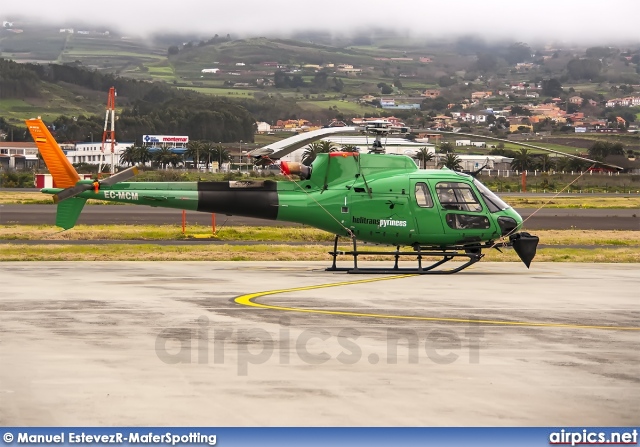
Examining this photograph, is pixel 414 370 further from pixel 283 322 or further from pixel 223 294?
pixel 223 294

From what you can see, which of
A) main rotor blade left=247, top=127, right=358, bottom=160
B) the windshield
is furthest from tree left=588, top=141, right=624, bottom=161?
main rotor blade left=247, top=127, right=358, bottom=160

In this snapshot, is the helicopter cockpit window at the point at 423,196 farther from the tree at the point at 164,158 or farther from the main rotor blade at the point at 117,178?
the tree at the point at 164,158

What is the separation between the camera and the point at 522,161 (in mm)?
103562

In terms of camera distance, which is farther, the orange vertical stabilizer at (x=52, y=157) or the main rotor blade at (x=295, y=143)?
the orange vertical stabilizer at (x=52, y=157)

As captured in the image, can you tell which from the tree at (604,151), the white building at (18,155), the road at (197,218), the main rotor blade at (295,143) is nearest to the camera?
the main rotor blade at (295,143)

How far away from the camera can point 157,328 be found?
46.3 ft

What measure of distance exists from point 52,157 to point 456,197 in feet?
33.6

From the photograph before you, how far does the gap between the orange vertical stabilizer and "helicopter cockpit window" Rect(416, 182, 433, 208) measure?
28.5 ft

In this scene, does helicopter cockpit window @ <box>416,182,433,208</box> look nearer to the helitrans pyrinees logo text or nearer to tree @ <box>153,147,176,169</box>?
the helitrans pyrinees logo text

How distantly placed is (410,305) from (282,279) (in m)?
5.20

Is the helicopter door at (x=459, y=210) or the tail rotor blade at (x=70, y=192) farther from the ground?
the tail rotor blade at (x=70, y=192)

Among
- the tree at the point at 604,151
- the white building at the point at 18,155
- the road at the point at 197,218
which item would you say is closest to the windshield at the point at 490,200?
the road at the point at 197,218

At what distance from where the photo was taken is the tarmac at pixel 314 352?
9.21 metres

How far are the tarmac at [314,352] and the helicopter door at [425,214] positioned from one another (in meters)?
2.45
